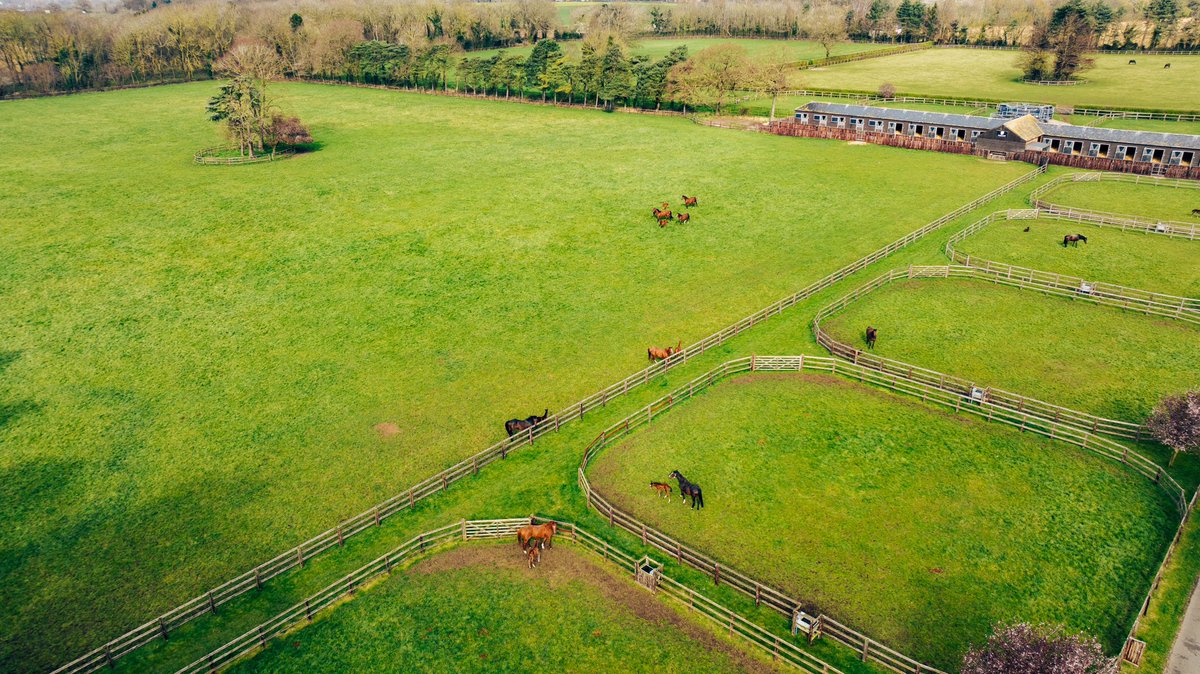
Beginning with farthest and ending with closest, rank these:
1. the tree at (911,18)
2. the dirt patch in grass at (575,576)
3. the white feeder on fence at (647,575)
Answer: the tree at (911,18), the white feeder on fence at (647,575), the dirt patch in grass at (575,576)

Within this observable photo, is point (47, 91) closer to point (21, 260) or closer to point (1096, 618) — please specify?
point (21, 260)

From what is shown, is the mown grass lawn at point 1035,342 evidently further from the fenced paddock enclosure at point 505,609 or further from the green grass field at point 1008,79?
the green grass field at point 1008,79

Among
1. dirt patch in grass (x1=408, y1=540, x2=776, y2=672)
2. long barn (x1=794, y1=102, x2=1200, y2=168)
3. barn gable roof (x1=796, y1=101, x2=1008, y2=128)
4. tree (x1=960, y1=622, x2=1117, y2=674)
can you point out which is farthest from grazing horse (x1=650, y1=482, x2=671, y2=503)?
barn gable roof (x1=796, y1=101, x2=1008, y2=128)

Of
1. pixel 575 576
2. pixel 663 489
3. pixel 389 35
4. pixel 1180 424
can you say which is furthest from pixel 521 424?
pixel 389 35

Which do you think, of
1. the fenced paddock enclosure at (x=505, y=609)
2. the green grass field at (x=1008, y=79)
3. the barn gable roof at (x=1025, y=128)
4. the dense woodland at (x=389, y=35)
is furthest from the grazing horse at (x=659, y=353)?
the green grass field at (x=1008, y=79)

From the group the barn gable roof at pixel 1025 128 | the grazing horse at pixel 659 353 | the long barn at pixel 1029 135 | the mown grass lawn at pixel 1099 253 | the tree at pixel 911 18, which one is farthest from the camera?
the tree at pixel 911 18

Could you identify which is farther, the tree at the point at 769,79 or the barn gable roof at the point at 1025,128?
the tree at the point at 769,79

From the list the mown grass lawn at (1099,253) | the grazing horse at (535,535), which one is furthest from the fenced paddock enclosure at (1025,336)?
the grazing horse at (535,535)

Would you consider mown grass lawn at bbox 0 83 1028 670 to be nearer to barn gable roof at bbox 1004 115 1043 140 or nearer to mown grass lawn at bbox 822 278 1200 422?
barn gable roof at bbox 1004 115 1043 140

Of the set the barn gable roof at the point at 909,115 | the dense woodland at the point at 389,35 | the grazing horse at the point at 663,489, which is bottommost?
the grazing horse at the point at 663,489

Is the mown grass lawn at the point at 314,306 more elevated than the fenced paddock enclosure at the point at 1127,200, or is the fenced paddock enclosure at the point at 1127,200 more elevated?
the fenced paddock enclosure at the point at 1127,200
